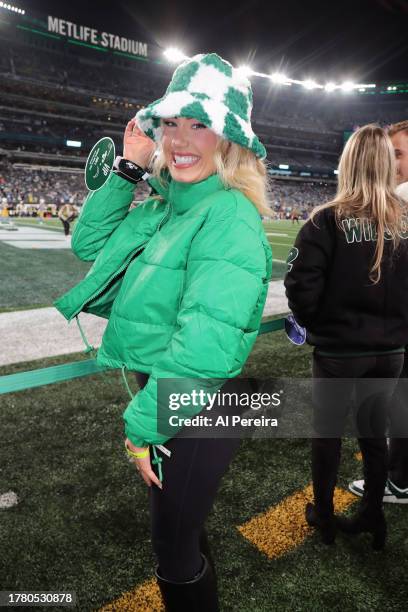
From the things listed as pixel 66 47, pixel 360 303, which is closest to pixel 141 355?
pixel 360 303

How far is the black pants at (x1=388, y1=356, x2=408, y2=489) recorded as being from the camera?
7.28ft

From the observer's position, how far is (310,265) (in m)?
1.74

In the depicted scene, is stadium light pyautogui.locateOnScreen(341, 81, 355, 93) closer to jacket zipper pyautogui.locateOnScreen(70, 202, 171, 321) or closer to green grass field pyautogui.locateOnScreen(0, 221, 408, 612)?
green grass field pyautogui.locateOnScreen(0, 221, 408, 612)

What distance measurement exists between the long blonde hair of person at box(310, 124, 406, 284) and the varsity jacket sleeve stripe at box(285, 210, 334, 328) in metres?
0.06

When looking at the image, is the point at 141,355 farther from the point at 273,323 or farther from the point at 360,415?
the point at 273,323

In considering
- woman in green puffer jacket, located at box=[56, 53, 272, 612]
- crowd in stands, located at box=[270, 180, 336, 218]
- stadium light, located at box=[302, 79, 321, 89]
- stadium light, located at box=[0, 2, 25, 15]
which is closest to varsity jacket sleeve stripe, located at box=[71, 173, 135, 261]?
woman in green puffer jacket, located at box=[56, 53, 272, 612]

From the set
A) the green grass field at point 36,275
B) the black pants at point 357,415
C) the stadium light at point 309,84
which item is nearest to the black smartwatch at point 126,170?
the black pants at point 357,415

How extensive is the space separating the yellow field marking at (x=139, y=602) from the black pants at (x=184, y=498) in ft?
1.70

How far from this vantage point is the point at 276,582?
178 centimetres

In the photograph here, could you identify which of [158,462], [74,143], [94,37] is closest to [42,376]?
[158,462]

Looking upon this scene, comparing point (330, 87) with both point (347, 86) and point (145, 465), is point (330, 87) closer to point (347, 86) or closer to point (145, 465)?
point (347, 86)

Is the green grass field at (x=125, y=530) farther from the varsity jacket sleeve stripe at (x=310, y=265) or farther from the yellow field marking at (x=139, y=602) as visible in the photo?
the varsity jacket sleeve stripe at (x=310, y=265)

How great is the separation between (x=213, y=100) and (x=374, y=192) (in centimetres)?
86

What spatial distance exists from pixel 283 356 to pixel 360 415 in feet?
8.99
